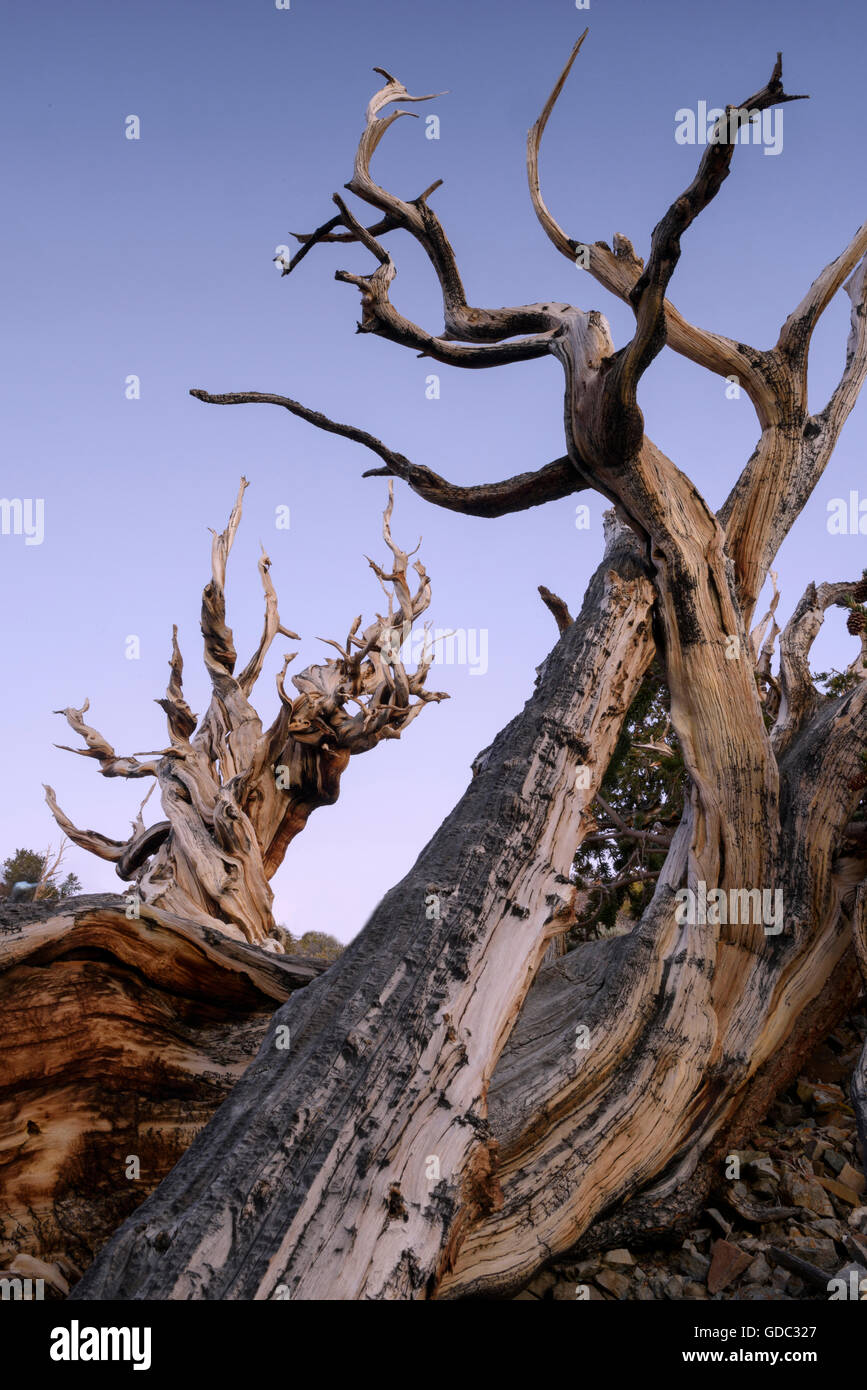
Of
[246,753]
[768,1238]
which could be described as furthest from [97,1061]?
[246,753]

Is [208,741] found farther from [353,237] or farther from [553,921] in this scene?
[553,921]

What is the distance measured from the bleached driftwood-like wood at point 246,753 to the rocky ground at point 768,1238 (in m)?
4.88

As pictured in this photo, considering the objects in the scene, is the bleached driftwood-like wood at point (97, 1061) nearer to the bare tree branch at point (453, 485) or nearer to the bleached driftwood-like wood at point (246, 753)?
the bare tree branch at point (453, 485)

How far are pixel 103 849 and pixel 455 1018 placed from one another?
7701 mm

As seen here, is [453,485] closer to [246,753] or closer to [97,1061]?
[97,1061]

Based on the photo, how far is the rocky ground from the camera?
303 cm

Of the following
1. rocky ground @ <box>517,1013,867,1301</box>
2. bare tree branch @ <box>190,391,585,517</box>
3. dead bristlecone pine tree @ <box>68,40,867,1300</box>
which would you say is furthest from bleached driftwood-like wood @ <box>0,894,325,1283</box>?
bare tree branch @ <box>190,391,585,517</box>

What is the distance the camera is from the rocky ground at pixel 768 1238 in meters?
3.03

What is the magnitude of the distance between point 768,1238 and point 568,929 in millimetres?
1341

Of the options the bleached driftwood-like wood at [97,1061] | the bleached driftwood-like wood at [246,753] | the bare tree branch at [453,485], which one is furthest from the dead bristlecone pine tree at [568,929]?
the bleached driftwood-like wood at [246,753]

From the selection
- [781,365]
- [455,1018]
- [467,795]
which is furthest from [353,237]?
[455,1018]

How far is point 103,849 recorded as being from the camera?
9.48m

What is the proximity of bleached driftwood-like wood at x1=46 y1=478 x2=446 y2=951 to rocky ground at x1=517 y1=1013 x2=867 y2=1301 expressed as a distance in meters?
4.88

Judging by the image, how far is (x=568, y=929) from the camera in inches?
146
